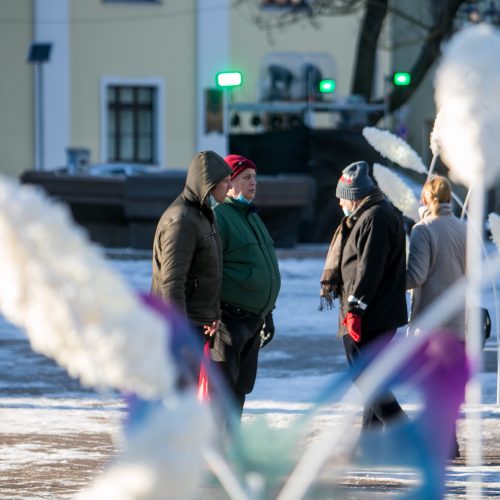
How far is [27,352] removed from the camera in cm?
1267

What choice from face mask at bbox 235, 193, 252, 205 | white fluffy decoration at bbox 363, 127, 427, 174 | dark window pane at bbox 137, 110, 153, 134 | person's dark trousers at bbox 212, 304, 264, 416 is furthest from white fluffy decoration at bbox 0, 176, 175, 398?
dark window pane at bbox 137, 110, 153, 134

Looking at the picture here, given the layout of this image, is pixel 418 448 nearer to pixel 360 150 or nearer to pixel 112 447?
pixel 112 447

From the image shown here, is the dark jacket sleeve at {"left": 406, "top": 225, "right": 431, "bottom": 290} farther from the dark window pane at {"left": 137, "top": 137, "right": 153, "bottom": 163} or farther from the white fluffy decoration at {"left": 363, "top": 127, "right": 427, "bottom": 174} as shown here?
the dark window pane at {"left": 137, "top": 137, "right": 153, "bottom": 163}

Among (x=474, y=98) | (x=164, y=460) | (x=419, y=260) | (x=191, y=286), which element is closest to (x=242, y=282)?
(x=191, y=286)

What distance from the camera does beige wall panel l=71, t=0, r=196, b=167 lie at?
35969 millimetres

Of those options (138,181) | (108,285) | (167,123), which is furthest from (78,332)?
(167,123)

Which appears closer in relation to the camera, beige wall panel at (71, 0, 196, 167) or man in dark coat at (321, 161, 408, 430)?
man in dark coat at (321, 161, 408, 430)

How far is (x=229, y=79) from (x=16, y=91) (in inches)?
553

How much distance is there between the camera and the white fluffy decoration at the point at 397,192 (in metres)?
8.94

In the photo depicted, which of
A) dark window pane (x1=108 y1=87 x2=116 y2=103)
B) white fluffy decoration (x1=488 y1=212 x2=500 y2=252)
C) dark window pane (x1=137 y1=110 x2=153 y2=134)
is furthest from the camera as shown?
dark window pane (x1=137 y1=110 x2=153 y2=134)

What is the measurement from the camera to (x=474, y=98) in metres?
3.46

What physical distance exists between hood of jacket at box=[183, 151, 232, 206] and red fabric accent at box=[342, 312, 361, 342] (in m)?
1.15

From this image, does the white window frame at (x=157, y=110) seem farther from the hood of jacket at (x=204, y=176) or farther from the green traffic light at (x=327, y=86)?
the hood of jacket at (x=204, y=176)

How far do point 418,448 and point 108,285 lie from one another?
0.75 meters
